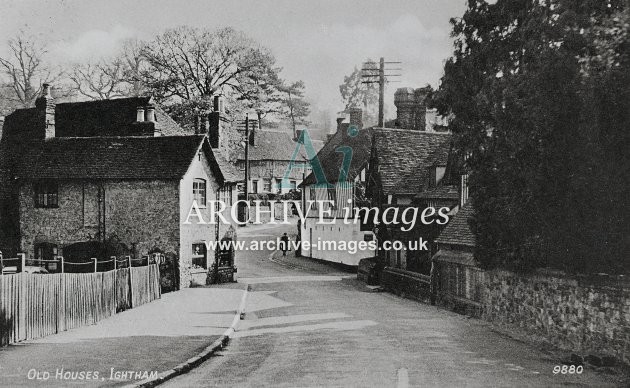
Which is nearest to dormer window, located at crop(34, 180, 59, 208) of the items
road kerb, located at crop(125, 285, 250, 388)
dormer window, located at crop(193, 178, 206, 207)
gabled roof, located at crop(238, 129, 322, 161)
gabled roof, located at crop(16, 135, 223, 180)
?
gabled roof, located at crop(16, 135, 223, 180)

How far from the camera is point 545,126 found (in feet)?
45.9

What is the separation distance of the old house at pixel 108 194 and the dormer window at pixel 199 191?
5 centimetres

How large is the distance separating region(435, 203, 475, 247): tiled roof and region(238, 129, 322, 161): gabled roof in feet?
138

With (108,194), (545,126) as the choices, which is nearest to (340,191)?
(108,194)

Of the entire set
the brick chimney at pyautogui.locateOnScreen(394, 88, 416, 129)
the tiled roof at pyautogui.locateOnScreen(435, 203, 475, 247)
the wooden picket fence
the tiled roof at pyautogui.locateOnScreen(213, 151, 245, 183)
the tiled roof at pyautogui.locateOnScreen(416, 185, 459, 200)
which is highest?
the brick chimney at pyautogui.locateOnScreen(394, 88, 416, 129)

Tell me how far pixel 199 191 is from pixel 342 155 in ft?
46.8

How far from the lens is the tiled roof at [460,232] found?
22.7 metres

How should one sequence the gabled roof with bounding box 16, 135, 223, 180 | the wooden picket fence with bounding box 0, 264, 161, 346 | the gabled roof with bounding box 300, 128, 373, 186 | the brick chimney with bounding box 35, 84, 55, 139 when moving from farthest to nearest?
the gabled roof with bounding box 300, 128, 373, 186, the brick chimney with bounding box 35, 84, 55, 139, the gabled roof with bounding box 16, 135, 223, 180, the wooden picket fence with bounding box 0, 264, 161, 346

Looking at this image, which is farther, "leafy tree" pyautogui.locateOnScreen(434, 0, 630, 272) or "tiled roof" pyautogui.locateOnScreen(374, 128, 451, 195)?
"tiled roof" pyautogui.locateOnScreen(374, 128, 451, 195)

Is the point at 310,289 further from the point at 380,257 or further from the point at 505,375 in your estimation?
the point at 505,375

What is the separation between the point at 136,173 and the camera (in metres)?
30.5

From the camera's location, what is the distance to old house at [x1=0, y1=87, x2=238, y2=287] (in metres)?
30.7

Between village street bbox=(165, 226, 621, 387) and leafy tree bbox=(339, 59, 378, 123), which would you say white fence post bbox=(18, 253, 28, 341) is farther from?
leafy tree bbox=(339, 59, 378, 123)

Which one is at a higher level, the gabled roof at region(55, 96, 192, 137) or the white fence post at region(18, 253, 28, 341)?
the gabled roof at region(55, 96, 192, 137)
